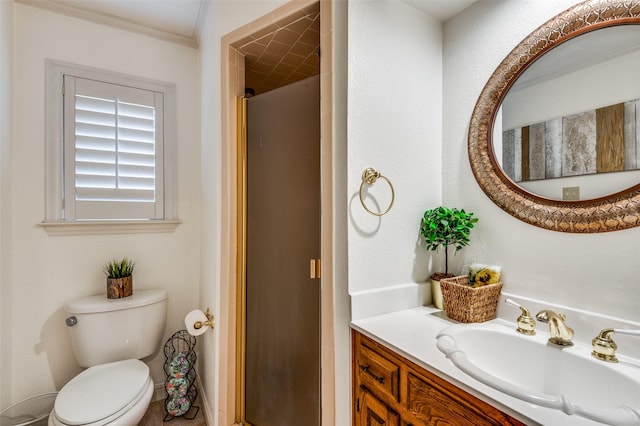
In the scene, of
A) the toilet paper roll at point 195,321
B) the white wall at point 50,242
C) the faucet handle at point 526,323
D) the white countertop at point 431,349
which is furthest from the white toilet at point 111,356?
the faucet handle at point 526,323

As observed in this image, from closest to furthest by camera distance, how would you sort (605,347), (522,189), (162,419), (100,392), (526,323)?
(605,347)
(526,323)
(522,189)
(100,392)
(162,419)

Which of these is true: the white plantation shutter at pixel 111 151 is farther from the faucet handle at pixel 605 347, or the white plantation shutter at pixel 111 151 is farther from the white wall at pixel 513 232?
the faucet handle at pixel 605 347

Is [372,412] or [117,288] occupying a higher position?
[117,288]

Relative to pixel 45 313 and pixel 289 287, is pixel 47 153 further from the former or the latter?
pixel 289 287

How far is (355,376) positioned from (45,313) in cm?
183

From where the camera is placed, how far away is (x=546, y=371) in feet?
2.81

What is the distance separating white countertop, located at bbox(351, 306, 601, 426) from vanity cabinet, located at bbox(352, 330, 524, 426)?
3 cm

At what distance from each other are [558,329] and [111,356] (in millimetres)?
2122

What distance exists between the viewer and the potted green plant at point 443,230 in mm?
1181

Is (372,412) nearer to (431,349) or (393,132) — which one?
(431,349)

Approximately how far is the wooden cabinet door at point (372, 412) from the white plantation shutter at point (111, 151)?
5.48 feet

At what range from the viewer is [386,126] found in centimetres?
117

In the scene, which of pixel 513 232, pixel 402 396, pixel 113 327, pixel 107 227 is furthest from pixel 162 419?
pixel 513 232

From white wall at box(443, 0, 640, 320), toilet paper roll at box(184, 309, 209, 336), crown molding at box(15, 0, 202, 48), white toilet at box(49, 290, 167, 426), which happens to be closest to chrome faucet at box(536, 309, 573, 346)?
white wall at box(443, 0, 640, 320)
